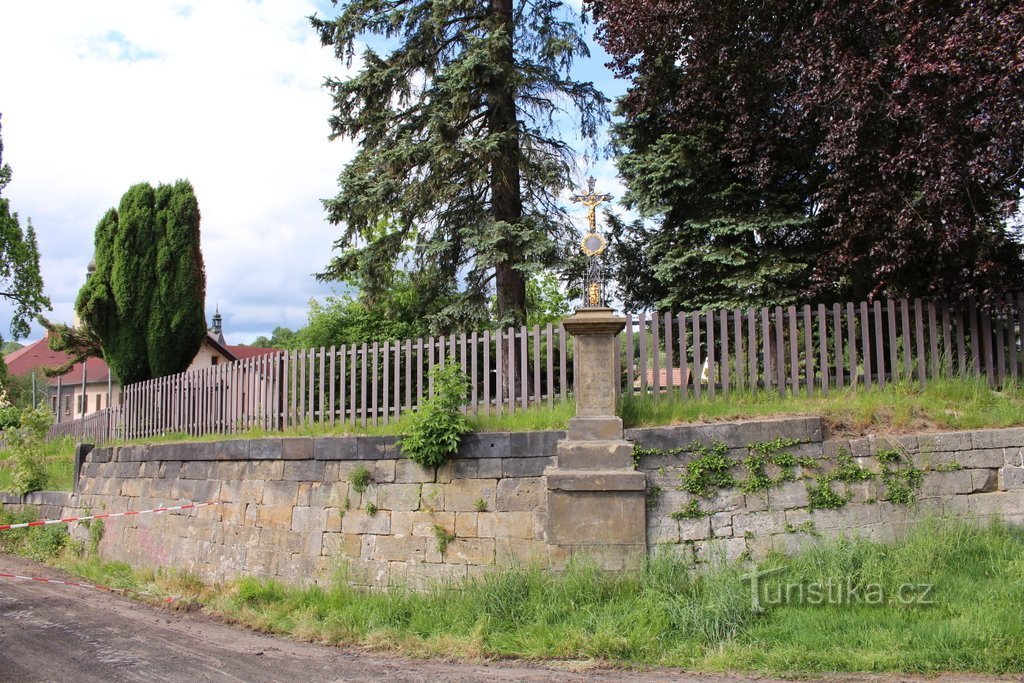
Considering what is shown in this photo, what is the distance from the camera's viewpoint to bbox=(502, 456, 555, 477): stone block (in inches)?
296

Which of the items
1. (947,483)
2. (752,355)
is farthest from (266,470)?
(947,483)

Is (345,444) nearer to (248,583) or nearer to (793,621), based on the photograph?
(248,583)

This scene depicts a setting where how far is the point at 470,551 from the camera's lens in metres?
7.64

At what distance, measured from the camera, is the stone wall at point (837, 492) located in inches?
273

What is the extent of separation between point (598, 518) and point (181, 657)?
395 cm

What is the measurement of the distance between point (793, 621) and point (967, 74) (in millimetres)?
5541

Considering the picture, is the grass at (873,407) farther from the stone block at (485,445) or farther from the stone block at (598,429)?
the stone block at (485,445)

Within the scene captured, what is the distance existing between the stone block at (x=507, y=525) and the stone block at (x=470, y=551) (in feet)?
0.26

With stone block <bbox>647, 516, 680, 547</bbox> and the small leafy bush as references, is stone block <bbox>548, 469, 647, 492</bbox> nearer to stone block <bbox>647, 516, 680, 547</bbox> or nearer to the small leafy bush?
stone block <bbox>647, 516, 680, 547</bbox>

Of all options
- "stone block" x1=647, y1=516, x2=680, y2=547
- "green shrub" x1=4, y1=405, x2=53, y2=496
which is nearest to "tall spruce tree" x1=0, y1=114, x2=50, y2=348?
"green shrub" x1=4, y1=405, x2=53, y2=496

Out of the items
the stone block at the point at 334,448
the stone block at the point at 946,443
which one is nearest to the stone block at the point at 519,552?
the stone block at the point at 334,448

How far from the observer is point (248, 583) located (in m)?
8.63

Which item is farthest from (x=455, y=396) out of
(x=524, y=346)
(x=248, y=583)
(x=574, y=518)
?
(x=248, y=583)

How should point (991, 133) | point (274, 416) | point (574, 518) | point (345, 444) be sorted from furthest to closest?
point (274, 416)
point (345, 444)
point (991, 133)
point (574, 518)
